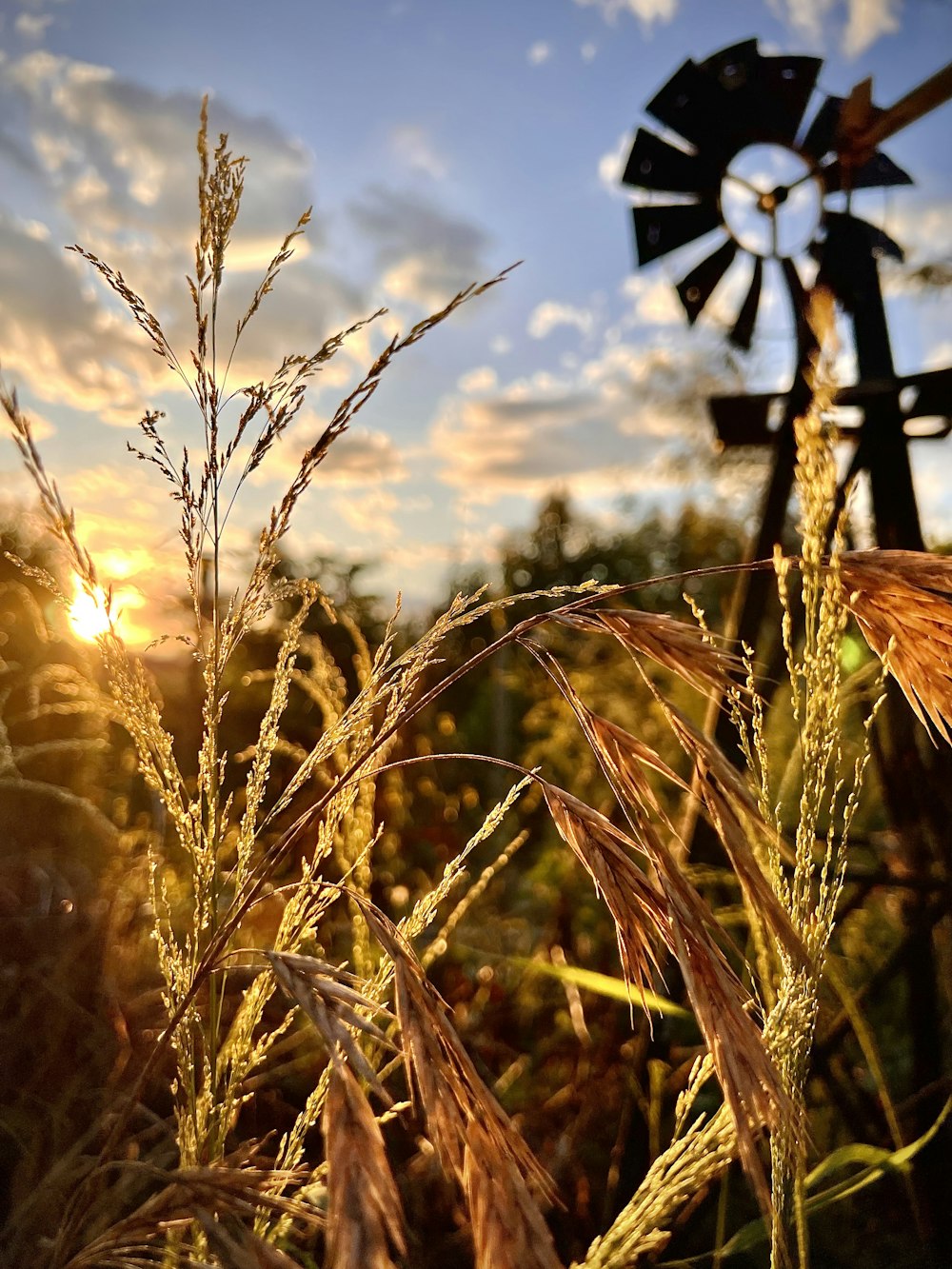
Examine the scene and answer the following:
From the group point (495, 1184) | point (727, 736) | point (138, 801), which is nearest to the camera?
point (495, 1184)

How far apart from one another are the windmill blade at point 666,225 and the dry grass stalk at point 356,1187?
249 centimetres

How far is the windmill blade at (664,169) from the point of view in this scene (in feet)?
8.24

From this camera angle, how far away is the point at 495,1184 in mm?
509

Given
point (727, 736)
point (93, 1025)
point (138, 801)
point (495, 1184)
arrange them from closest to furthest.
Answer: point (495, 1184), point (93, 1025), point (727, 736), point (138, 801)

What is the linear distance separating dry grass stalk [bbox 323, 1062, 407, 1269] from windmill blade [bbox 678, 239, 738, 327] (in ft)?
8.39

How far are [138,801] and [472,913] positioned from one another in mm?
1890

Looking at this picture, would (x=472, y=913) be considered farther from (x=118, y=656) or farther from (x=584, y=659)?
(x=118, y=656)

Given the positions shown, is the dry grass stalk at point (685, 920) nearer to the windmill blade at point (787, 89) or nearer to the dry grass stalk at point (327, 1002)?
the dry grass stalk at point (327, 1002)

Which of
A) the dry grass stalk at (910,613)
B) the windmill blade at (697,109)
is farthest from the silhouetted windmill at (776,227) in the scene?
the dry grass stalk at (910,613)

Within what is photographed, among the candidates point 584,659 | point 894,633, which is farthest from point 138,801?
point 894,633

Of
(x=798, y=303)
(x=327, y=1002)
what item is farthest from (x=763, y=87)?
(x=327, y=1002)

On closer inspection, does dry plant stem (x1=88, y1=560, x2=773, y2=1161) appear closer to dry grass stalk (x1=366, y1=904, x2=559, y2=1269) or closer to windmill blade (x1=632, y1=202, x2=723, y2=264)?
dry grass stalk (x1=366, y1=904, x2=559, y2=1269)

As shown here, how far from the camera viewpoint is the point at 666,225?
8.36ft

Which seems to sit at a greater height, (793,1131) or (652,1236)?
(793,1131)
